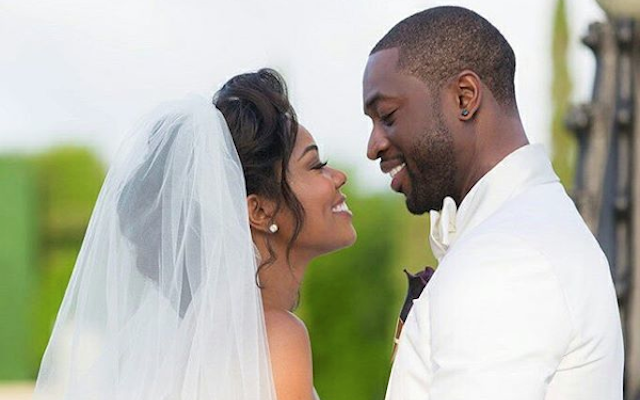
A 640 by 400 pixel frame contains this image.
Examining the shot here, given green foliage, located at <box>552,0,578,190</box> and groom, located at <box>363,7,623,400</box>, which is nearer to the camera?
groom, located at <box>363,7,623,400</box>

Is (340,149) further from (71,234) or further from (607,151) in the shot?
(607,151)

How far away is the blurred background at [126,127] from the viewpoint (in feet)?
45.3

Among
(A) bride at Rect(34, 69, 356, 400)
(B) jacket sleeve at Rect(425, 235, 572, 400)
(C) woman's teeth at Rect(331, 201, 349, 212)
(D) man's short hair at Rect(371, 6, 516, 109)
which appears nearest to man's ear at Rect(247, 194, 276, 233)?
(A) bride at Rect(34, 69, 356, 400)

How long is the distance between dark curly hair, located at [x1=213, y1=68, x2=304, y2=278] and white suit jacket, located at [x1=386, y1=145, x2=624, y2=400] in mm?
647

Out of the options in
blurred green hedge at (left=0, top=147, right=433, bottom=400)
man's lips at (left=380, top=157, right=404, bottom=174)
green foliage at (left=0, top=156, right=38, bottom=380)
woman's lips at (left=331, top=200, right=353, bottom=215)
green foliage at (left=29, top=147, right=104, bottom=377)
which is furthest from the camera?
green foliage at (left=29, top=147, right=104, bottom=377)

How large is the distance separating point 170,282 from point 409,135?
82 cm

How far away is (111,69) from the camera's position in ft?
57.1

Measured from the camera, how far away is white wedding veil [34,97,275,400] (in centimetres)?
325

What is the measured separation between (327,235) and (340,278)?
10.7 metres

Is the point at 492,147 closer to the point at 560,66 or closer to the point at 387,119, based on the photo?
the point at 387,119

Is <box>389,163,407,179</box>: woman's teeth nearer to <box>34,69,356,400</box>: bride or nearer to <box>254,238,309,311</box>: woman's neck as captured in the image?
<box>34,69,356,400</box>: bride

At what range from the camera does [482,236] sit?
264 centimetres

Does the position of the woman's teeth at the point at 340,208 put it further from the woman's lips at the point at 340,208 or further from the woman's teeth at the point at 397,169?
the woman's teeth at the point at 397,169

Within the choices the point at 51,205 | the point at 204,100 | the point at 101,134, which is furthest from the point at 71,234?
the point at 204,100
